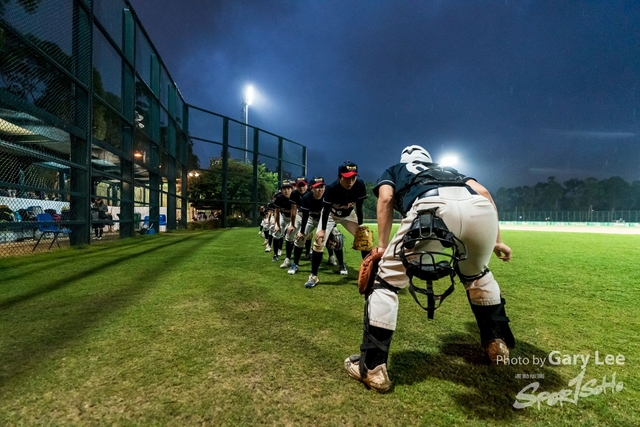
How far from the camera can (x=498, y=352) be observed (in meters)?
2.13

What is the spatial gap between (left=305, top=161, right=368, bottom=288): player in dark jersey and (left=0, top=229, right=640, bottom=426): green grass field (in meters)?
0.70

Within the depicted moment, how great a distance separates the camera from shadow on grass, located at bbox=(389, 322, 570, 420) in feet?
5.60

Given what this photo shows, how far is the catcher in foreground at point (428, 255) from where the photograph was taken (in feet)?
5.91

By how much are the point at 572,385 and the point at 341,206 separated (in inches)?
144

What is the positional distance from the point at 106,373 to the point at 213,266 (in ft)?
13.4

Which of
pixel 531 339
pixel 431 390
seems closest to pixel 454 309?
pixel 531 339

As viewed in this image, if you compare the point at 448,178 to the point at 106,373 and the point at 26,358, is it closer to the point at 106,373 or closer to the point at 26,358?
the point at 106,373

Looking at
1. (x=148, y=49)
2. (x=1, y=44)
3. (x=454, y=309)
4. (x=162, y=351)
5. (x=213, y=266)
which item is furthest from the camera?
(x=148, y=49)

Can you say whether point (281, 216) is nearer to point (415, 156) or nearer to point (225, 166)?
point (415, 156)

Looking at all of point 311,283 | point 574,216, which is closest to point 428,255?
point 311,283

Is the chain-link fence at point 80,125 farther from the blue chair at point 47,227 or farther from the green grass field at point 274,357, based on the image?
the green grass field at point 274,357

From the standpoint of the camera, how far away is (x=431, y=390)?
1.83 meters

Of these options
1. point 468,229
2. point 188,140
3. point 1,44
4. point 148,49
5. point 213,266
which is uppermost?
point 148,49

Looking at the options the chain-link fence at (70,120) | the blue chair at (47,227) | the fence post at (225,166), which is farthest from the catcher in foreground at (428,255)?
the fence post at (225,166)
